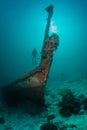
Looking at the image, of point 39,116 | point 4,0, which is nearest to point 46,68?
point 39,116

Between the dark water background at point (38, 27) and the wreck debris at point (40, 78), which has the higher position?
the dark water background at point (38, 27)

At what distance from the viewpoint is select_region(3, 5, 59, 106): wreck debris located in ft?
38.3

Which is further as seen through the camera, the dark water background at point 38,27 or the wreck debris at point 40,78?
the dark water background at point 38,27

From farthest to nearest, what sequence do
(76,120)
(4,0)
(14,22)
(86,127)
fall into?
(14,22) < (4,0) < (76,120) < (86,127)

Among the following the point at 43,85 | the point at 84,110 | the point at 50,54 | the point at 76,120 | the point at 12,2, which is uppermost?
the point at 12,2

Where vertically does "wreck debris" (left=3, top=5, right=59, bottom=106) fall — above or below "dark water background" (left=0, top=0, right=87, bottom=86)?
below

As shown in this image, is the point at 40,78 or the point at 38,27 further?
the point at 38,27

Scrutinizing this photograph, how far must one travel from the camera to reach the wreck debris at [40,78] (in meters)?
11.7

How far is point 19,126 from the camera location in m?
10.4

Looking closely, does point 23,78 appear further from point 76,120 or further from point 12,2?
point 12,2

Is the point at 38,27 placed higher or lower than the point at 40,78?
higher

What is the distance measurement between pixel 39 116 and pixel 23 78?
2.48m

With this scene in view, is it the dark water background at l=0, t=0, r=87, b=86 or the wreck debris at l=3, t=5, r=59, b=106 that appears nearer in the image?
the wreck debris at l=3, t=5, r=59, b=106

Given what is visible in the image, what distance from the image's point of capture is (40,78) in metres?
11.8
